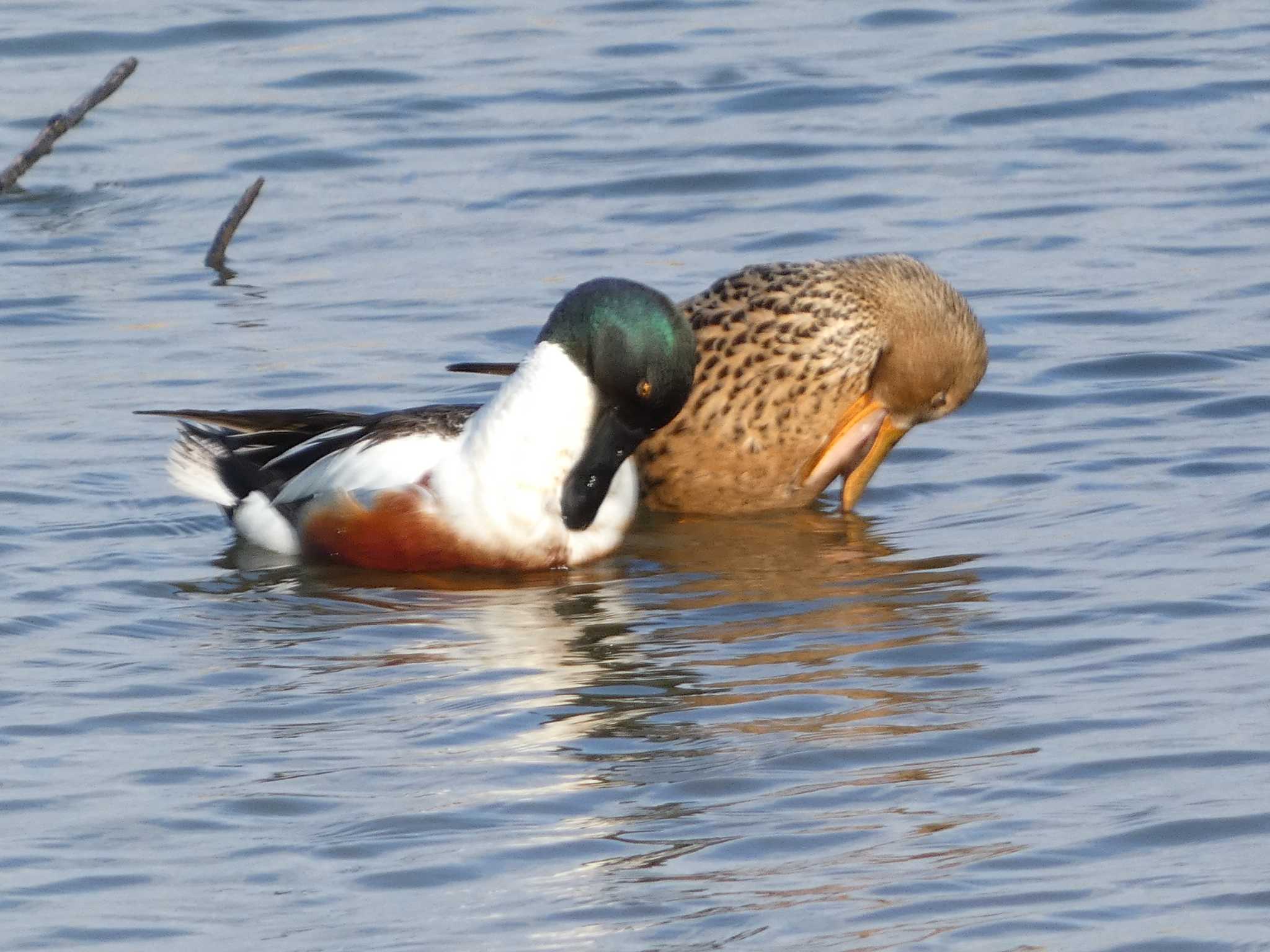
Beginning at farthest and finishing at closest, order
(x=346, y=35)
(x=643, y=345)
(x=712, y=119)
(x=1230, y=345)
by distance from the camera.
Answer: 1. (x=346, y=35)
2. (x=712, y=119)
3. (x=1230, y=345)
4. (x=643, y=345)

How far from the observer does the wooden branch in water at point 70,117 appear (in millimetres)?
9891

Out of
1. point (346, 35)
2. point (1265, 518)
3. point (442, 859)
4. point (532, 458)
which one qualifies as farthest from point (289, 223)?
point (442, 859)

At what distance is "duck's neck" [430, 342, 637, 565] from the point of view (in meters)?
6.75

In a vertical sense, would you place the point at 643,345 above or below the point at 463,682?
above

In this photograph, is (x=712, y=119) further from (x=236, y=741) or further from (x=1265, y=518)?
(x=236, y=741)

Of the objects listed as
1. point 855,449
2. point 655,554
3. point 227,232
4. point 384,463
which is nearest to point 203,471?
point 384,463

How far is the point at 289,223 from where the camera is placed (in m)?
11.1

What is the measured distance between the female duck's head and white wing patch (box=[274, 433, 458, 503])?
391 mm

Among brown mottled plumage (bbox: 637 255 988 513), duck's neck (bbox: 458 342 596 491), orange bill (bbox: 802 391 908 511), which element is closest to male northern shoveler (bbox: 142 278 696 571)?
duck's neck (bbox: 458 342 596 491)

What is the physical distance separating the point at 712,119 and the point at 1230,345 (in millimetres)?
4572

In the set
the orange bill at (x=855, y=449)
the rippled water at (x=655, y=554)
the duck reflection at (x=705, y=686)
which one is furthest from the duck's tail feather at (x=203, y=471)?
the orange bill at (x=855, y=449)

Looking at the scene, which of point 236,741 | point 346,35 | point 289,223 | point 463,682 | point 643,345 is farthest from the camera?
point 346,35

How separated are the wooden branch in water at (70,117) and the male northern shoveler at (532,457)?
3.54 metres

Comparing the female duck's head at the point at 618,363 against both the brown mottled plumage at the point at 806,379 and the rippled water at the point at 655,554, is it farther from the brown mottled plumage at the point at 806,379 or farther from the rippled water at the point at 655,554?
the brown mottled plumage at the point at 806,379
